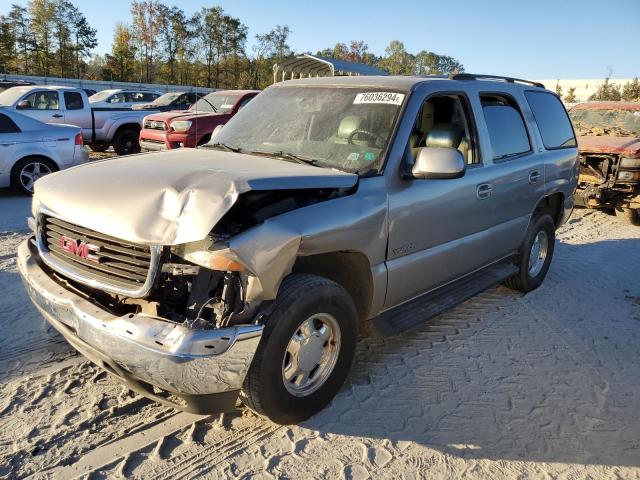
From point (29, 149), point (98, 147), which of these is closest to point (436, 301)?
point (29, 149)

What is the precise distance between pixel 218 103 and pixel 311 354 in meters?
10.7

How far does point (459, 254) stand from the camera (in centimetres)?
405

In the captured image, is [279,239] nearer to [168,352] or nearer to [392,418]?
[168,352]

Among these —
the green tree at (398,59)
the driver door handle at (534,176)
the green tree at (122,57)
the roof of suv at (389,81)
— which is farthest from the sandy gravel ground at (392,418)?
the green tree at (398,59)

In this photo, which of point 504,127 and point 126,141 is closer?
point 504,127

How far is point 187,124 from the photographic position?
37.5 ft

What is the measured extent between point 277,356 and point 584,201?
27.8ft

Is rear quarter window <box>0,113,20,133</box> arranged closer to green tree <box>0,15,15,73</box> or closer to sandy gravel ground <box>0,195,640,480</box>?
sandy gravel ground <box>0,195,640,480</box>

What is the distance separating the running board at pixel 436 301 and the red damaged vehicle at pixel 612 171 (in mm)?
5417

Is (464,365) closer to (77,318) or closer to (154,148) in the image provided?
(77,318)

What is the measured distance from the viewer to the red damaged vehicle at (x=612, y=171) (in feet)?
29.8

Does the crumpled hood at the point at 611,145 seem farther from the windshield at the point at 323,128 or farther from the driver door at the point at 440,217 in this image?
the windshield at the point at 323,128

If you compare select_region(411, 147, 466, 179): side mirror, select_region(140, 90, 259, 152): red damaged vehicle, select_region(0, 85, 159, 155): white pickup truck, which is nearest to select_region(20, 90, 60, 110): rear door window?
select_region(0, 85, 159, 155): white pickup truck

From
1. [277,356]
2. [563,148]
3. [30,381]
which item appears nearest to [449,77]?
[563,148]
